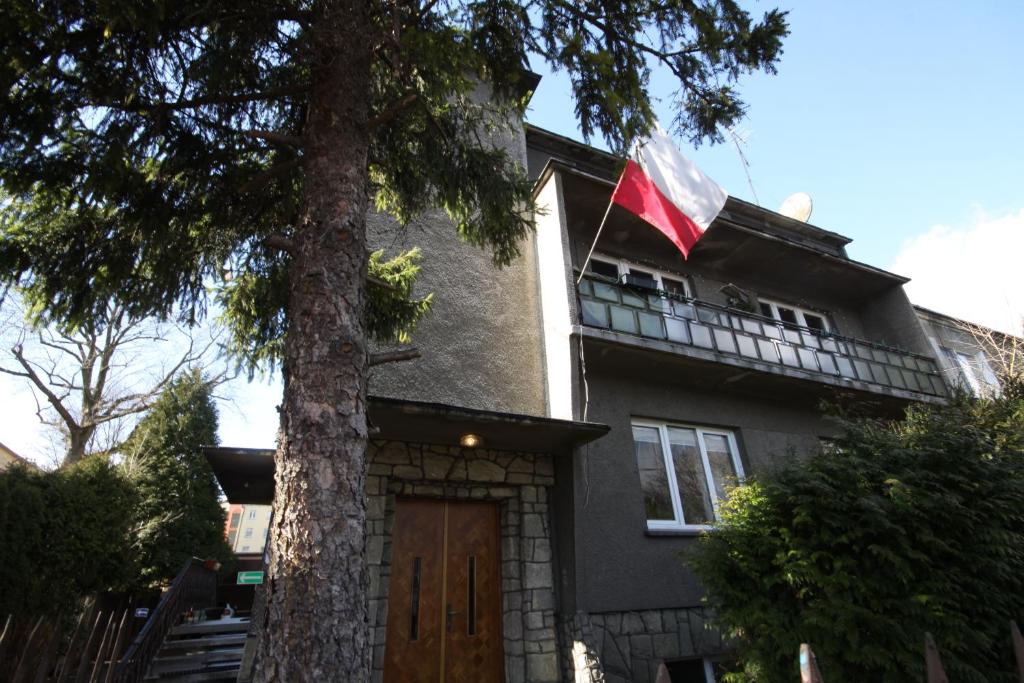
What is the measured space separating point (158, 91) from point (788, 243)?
1050cm

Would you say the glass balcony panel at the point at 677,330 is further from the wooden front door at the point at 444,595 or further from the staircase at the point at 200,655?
the staircase at the point at 200,655

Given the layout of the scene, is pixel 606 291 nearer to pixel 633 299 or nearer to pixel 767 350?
pixel 633 299

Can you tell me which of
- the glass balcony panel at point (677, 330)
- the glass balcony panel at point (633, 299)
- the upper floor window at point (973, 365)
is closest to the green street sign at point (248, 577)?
the glass balcony panel at point (633, 299)

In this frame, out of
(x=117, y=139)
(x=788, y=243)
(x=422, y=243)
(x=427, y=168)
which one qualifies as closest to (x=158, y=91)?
(x=117, y=139)

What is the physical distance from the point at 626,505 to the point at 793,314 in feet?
24.5

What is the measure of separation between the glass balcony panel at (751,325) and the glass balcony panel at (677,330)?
1.50m

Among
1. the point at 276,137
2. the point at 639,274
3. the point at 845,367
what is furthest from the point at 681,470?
the point at 276,137

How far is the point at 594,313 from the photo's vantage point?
24.3 ft

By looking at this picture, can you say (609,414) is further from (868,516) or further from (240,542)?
(240,542)

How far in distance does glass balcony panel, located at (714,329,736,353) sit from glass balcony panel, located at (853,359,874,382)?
3.09 meters

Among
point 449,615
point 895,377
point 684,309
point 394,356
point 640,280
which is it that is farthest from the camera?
point 895,377

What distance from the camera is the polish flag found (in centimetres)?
714

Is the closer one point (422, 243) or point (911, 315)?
point (422, 243)

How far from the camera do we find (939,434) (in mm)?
5105
